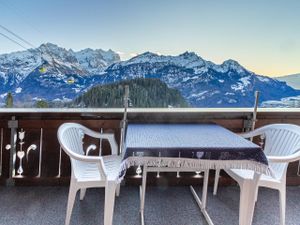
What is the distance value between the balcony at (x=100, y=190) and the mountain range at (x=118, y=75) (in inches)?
10.3

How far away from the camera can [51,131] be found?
9.13 ft

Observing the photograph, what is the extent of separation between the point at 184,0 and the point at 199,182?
6.45 feet

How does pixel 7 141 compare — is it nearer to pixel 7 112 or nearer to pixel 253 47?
pixel 7 112

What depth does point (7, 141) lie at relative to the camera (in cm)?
274

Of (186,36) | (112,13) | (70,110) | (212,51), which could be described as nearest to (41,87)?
(70,110)

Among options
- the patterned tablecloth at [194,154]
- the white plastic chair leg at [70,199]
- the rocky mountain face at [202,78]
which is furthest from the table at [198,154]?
the rocky mountain face at [202,78]

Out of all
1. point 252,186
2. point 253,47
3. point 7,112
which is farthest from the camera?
point 253,47

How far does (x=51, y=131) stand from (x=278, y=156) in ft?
7.10

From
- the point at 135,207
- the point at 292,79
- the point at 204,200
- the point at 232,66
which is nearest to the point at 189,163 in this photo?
the point at 204,200

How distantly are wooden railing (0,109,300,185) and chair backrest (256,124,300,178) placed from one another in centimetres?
39

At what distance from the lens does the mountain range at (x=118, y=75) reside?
114 inches

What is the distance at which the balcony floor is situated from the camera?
2221mm

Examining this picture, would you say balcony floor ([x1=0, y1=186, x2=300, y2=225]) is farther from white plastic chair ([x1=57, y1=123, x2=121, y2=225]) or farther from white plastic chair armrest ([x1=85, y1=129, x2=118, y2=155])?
white plastic chair armrest ([x1=85, y1=129, x2=118, y2=155])

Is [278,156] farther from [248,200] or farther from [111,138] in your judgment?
[111,138]
